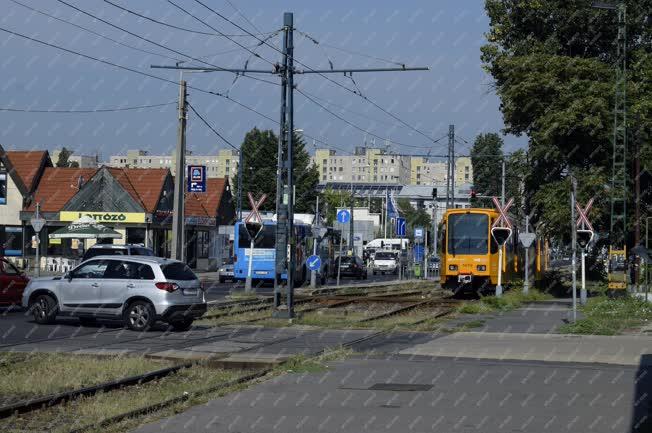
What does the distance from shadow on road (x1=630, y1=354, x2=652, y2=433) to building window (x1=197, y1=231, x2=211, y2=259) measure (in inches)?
2300

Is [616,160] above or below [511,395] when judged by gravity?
above

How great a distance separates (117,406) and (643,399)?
19.6 feet

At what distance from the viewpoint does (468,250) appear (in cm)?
3959

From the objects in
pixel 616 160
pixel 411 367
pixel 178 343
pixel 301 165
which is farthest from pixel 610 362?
pixel 301 165

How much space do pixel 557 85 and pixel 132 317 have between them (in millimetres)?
22356

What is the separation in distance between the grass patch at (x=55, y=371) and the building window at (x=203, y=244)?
2263 inches

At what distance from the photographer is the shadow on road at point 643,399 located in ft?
33.9

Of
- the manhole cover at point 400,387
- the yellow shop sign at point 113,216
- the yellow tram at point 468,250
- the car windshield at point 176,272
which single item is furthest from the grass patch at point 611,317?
the yellow shop sign at point 113,216

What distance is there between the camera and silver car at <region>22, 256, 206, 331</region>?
874 inches

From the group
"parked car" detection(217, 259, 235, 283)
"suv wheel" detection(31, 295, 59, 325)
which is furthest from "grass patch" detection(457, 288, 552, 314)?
"parked car" detection(217, 259, 235, 283)

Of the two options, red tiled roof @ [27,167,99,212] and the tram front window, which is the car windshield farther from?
red tiled roof @ [27,167,99,212]

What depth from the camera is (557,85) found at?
39375 mm

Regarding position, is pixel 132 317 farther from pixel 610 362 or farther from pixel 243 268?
pixel 243 268

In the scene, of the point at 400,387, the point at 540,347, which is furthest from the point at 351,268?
the point at 400,387
